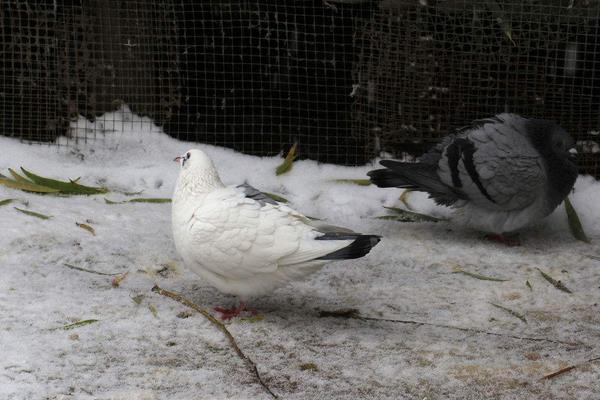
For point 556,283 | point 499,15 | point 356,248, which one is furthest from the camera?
point 499,15

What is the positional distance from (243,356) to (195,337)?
0.25 m

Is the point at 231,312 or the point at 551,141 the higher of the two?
the point at 551,141

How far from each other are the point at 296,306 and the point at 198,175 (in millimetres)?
645

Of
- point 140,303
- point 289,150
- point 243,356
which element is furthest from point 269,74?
point 243,356

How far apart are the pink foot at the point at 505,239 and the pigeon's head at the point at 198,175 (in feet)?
5.63

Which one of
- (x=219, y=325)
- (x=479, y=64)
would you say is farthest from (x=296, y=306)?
(x=479, y=64)

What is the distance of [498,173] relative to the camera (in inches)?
174

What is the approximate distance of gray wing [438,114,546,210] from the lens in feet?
14.5

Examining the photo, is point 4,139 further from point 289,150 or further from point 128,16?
point 289,150

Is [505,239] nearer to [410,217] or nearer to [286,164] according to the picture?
[410,217]

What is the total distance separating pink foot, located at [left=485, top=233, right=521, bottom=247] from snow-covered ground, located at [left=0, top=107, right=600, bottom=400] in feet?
0.22

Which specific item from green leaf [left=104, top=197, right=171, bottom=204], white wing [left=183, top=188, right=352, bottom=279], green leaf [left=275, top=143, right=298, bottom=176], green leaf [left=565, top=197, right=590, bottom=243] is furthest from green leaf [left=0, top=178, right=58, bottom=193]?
green leaf [left=565, top=197, right=590, bottom=243]

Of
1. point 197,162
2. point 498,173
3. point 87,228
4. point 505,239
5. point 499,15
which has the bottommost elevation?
point 505,239

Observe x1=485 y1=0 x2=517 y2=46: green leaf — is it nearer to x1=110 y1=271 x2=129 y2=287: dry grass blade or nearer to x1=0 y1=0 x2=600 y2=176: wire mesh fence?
x1=0 y1=0 x2=600 y2=176: wire mesh fence
